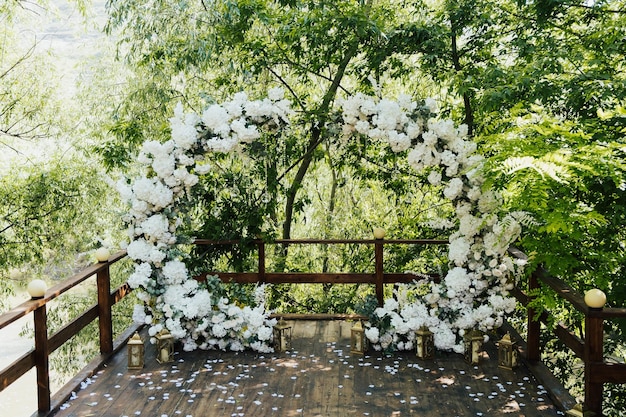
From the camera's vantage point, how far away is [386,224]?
7887 mm

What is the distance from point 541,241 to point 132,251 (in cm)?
298

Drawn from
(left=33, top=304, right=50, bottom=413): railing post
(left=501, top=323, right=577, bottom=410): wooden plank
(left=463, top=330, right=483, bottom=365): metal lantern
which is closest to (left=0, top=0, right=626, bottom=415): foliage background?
(left=501, top=323, right=577, bottom=410): wooden plank

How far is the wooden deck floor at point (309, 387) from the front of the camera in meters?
4.12

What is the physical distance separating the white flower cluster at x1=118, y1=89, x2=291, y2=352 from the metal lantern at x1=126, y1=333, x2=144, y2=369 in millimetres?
257

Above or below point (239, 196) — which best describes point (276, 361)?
below

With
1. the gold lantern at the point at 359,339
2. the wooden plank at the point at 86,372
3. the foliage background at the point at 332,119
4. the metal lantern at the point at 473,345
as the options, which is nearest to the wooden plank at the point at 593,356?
the foliage background at the point at 332,119

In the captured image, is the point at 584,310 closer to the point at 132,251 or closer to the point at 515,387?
the point at 515,387

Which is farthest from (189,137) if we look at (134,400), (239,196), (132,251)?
(134,400)

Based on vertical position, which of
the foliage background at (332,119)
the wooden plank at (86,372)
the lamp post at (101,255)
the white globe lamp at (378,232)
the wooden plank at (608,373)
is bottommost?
the wooden plank at (86,372)

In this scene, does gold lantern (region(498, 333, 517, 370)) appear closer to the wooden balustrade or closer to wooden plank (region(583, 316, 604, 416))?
the wooden balustrade

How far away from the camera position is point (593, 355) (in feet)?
12.0

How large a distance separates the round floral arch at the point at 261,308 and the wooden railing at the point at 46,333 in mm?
295

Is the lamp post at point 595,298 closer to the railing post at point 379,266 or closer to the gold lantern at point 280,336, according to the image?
the gold lantern at point 280,336

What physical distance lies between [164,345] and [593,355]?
2950mm
